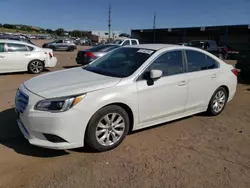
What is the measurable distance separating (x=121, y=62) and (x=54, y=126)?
1.77 meters

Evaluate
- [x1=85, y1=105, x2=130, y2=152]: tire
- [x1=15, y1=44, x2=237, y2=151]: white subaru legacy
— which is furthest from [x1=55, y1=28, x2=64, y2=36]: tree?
[x1=85, y1=105, x2=130, y2=152]: tire

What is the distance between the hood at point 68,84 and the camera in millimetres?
3373

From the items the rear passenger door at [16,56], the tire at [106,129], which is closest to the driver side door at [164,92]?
the tire at [106,129]

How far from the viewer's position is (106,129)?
362 centimetres

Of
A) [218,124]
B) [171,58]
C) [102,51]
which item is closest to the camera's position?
[171,58]

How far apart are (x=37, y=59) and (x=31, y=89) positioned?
25.1 ft

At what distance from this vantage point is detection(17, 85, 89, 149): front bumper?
3.20 meters

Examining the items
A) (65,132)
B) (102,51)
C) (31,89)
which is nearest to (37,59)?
(102,51)

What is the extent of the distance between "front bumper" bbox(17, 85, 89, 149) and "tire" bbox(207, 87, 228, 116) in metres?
2.95

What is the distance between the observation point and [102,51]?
1293cm

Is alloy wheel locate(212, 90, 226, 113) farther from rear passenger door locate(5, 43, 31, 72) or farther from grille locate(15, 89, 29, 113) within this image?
rear passenger door locate(5, 43, 31, 72)

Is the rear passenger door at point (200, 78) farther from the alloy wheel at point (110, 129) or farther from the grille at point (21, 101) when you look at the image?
the grille at point (21, 101)

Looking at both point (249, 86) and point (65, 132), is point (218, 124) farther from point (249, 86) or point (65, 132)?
point (249, 86)

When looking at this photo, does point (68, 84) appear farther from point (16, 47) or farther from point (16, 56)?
point (16, 47)
